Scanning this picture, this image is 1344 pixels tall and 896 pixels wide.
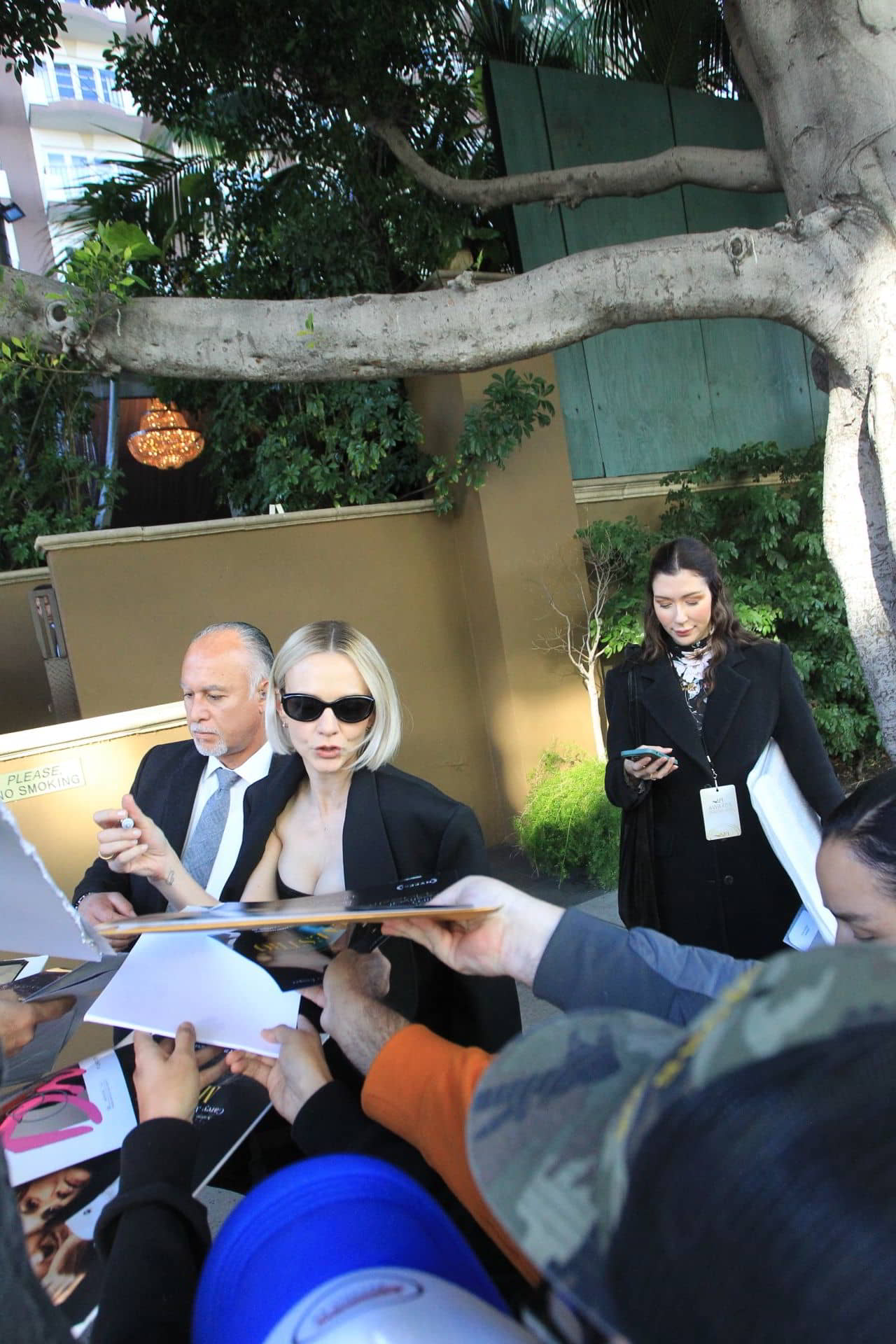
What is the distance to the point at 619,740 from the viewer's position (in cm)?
277

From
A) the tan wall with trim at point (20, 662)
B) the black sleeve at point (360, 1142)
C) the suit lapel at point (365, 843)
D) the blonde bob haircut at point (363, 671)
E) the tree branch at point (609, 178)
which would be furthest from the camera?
the tan wall with trim at point (20, 662)

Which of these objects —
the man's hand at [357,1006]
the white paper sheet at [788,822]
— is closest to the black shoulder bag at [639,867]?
the white paper sheet at [788,822]

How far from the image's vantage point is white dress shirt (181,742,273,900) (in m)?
1.94

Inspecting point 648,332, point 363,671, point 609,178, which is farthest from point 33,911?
point 648,332

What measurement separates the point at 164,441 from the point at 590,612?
12.7 ft

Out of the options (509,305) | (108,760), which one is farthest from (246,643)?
(108,760)

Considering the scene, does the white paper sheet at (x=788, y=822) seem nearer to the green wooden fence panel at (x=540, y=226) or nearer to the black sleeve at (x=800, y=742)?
the black sleeve at (x=800, y=742)

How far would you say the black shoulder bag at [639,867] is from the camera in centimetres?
270

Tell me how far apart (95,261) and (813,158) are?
283 centimetres

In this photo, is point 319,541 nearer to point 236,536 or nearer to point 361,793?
point 236,536

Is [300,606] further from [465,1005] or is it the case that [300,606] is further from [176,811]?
[465,1005]

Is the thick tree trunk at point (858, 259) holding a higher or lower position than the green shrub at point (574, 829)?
higher

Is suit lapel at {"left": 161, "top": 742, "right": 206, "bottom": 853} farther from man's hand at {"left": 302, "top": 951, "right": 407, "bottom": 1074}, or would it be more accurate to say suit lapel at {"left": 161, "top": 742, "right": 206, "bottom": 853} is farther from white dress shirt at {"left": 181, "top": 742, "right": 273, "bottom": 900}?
man's hand at {"left": 302, "top": 951, "right": 407, "bottom": 1074}

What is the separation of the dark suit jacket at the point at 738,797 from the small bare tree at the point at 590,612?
13.5 feet
